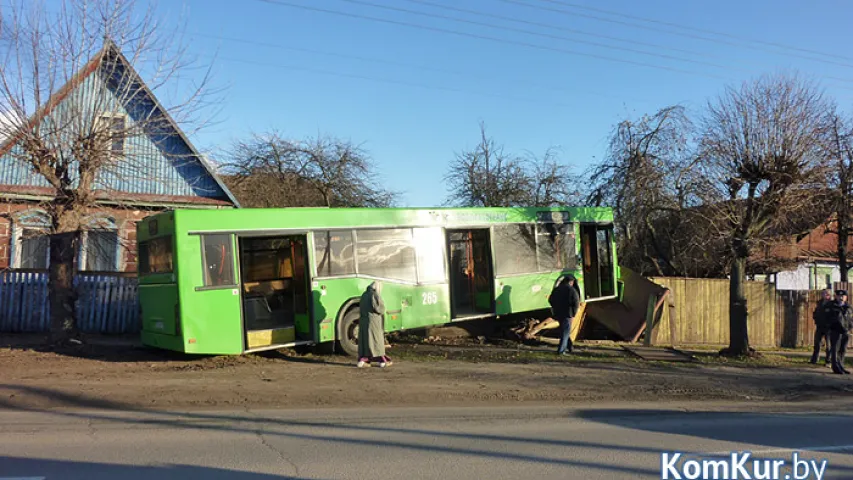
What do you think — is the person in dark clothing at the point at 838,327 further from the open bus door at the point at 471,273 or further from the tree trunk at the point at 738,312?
the open bus door at the point at 471,273

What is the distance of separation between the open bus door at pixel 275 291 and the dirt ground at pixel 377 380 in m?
0.52

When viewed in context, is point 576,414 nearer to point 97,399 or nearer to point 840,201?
point 97,399

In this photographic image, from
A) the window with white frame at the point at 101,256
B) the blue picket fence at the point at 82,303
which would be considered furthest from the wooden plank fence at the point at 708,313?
the window with white frame at the point at 101,256

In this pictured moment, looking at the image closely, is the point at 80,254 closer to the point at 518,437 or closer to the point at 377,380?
the point at 377,380

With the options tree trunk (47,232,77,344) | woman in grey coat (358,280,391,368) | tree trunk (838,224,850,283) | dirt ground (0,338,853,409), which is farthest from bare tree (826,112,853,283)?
tree trunk (47,232,77,344)

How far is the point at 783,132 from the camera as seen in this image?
12859mm

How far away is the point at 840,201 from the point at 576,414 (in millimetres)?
13391

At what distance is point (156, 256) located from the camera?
11.5m

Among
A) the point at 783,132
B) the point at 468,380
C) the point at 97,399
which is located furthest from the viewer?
the point at 783,132

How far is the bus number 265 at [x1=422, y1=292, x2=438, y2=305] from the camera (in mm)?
13266

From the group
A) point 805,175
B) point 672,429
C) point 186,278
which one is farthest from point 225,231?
point 805,175

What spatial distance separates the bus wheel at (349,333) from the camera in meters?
12.2

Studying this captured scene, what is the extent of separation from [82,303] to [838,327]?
699 inches

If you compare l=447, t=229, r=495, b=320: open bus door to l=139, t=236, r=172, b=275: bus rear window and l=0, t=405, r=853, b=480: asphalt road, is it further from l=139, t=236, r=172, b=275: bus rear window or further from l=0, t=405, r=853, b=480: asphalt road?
l=139, t=236, r=172, b=275: bus rear window
